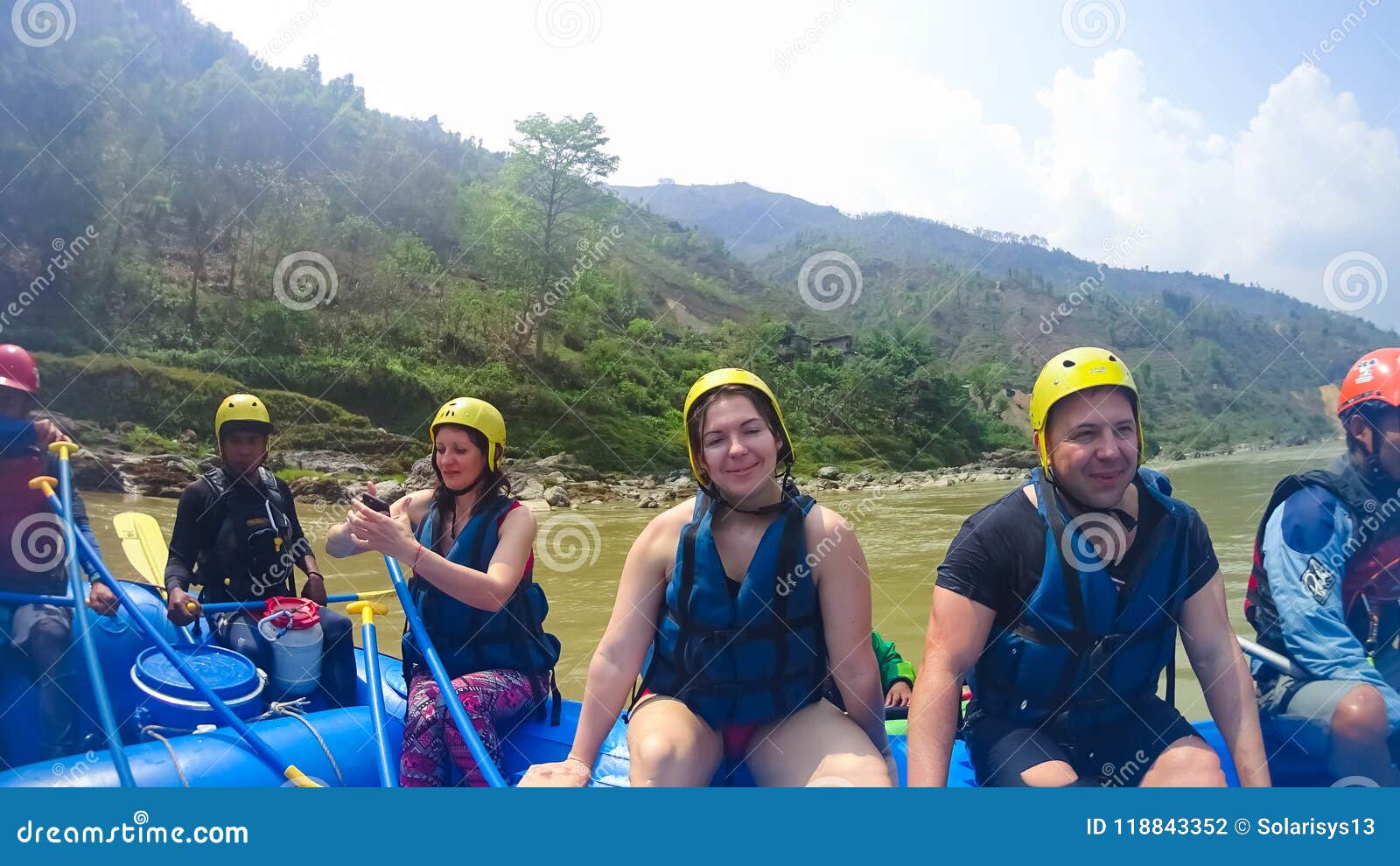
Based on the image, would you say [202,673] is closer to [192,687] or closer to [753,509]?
[192,687]

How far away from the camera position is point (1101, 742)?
2.25 m

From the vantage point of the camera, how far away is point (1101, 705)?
222 centimetres

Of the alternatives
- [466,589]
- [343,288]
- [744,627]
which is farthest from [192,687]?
[343,288]

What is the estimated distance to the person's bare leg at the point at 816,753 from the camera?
2.14 metres

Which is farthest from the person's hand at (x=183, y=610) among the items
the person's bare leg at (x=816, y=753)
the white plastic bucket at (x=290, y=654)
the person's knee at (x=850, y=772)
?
the person's knee at (x=850, y=772)

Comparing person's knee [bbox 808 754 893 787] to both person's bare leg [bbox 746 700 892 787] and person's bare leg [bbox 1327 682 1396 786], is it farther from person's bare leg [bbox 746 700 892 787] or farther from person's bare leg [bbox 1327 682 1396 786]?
person's bare leg [bbox 1327 682 1396 786]

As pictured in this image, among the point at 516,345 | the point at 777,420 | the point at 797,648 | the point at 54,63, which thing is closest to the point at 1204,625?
the point at 797,648

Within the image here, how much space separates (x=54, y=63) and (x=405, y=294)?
1244 cm

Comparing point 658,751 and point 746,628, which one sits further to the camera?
point 746,628

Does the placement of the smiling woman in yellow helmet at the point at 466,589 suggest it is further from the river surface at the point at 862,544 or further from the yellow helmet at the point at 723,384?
the river surface at the point at 862,544

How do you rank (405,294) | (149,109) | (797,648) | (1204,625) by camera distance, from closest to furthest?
(1204,625) → (797,648) → (405,294) → (149,109)

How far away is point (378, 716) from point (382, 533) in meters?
0.67

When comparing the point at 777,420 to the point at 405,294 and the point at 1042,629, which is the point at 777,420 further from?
the point at 405,294

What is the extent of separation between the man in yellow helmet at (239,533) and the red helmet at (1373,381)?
401cm
